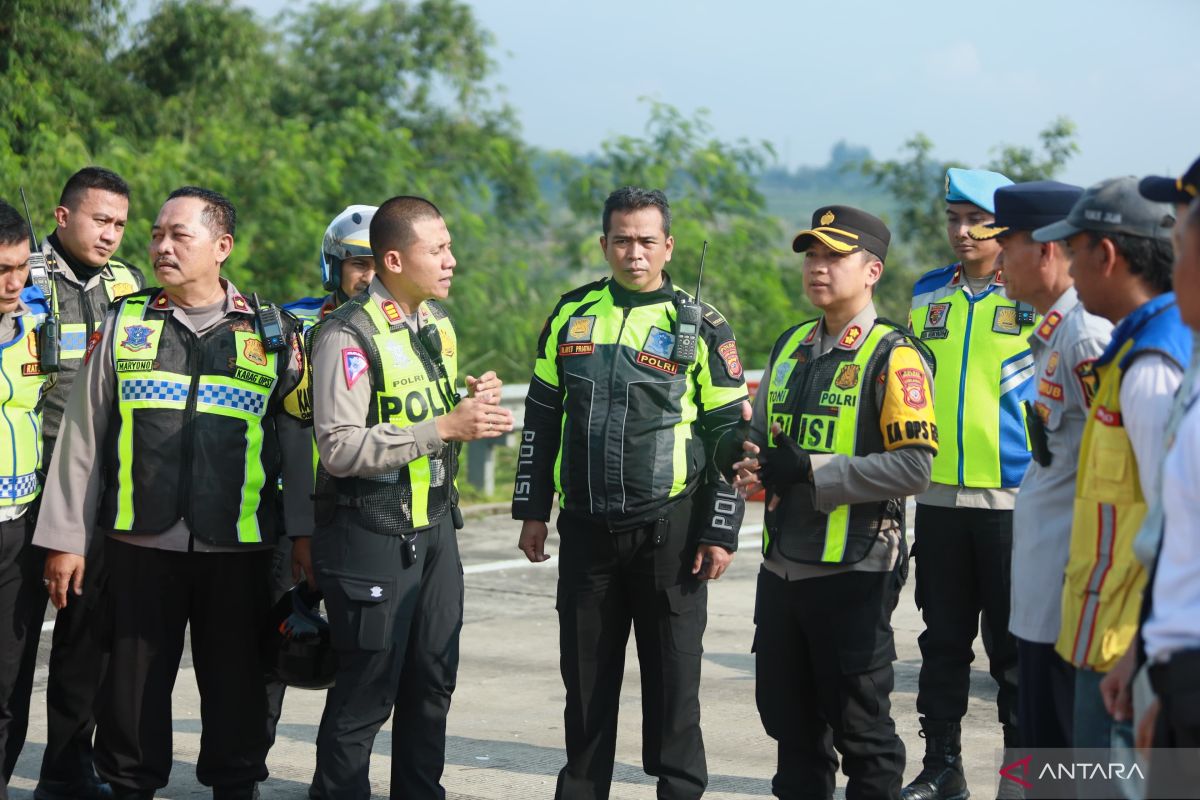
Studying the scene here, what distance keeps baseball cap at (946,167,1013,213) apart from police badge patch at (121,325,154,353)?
3.16m

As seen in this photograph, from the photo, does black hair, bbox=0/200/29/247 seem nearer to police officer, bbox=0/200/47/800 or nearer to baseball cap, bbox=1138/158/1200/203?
police officer, bbox=0/200/47/800

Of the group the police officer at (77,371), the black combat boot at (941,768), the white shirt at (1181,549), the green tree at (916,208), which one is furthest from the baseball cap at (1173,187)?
the green tree at (916,208)

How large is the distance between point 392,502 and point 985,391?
7.74 ft

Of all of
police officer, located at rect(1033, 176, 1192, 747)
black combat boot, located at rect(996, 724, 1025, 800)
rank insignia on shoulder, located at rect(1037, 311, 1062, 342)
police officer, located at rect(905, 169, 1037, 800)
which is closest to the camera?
police officer, located at rect(1033, 176, 1192, 747)

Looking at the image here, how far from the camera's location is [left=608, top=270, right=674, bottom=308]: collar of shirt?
5.09 metres

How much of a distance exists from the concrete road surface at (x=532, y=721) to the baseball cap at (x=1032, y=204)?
2.35 meters

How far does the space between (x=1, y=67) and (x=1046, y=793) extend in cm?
1239

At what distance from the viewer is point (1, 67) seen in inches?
518

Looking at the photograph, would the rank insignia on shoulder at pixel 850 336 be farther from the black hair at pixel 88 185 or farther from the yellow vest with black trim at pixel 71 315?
the black hair at pixel 88 185

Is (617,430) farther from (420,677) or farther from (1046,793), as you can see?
Result: (1046,793)

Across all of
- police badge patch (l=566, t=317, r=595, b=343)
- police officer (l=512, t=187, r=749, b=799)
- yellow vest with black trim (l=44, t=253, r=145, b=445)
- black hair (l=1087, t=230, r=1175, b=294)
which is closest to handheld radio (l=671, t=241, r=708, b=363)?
police officer (l=512, t=187, r=749, b=799)

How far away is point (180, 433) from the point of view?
477cm

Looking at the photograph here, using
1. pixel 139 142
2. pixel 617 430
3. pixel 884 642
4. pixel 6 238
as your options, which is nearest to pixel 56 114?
pixel 139 142

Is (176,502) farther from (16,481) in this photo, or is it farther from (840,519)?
(840,519)
